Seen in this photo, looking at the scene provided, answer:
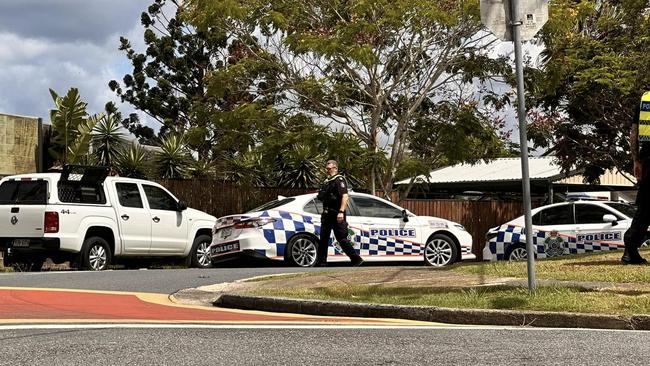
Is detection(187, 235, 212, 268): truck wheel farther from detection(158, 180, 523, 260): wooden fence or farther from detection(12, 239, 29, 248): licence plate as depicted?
detection(158, 180, 523, 260): wooden fence

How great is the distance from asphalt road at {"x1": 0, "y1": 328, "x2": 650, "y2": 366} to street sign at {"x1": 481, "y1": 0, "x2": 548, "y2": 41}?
2.86 metres

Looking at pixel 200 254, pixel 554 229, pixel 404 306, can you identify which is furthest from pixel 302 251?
pixel 404 306

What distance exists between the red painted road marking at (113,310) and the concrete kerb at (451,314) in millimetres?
186

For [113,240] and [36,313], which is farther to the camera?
[113,240]

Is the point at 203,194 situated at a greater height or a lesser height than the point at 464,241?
greater

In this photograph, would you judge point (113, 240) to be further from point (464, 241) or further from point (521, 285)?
point (521, 285)

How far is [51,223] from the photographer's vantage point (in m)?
14.3

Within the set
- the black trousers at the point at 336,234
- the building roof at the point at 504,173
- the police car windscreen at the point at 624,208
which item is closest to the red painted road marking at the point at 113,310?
the black trousers at the point at 336,234

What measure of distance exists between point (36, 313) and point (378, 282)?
3.74 m

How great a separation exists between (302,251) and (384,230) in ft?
5.93

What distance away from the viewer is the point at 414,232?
16281 millimetres

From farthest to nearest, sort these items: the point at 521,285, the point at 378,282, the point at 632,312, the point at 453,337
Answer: the point at 378,282 → the point at 521,285 → the point at 632,312 → the point at 453,337

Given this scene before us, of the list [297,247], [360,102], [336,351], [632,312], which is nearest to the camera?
[336,351]

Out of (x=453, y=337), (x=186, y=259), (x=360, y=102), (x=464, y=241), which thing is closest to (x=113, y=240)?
(x=186, y=259)
